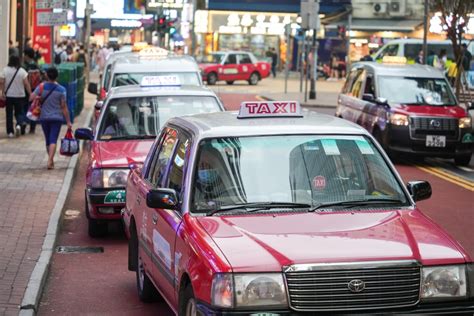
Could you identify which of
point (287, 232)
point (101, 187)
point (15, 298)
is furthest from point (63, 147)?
point (287, 232)

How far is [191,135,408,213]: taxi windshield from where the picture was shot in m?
7.45

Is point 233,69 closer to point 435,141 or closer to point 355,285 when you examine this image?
point 435,141

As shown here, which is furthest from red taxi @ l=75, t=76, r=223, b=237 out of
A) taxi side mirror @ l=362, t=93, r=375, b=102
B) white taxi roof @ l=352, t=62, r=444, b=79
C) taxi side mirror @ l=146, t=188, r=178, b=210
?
white taxi roof @ l=352, t=62, r=444, b=79

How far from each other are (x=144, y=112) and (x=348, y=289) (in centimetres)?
716

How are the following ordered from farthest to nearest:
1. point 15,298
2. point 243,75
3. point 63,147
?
point 243,75, point 63,147, point 15,298

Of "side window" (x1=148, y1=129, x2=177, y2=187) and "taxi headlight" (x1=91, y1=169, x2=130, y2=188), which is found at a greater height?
"side window" (x1=148, y1=129, x2=177, y2=187)

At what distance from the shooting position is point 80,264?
11172 mm

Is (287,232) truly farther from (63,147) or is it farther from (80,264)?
(63,147)

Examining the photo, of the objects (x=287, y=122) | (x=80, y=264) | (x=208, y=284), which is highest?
(x=287, y=122)

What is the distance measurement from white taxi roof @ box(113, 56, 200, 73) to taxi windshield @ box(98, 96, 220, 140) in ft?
19.5

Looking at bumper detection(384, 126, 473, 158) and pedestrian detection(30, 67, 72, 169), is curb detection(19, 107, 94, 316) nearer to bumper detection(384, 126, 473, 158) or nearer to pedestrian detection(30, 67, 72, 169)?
pedestrian detection(30, 67, 72, 169)

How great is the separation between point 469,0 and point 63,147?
53.9 feet

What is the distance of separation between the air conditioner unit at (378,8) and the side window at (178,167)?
6096cm

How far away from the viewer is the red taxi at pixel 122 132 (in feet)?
39.4
